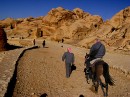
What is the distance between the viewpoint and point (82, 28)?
2302 inches

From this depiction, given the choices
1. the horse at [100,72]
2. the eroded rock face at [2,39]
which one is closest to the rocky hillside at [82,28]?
the eroded rock face at [2,39]

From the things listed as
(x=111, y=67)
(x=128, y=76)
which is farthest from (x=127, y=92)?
(x=111, y=67)

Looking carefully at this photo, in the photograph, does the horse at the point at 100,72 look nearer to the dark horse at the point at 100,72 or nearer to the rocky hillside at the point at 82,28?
the dark horse at the point at 100,72

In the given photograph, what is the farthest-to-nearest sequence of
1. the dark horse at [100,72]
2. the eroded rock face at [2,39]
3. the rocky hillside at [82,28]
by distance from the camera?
the rocky hillside at [82,28]
the eroded rock face at [2,39]
the dark horse at [100,72]

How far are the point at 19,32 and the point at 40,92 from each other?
81.2m

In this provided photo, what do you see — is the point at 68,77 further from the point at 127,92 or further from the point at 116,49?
the point at 116,49

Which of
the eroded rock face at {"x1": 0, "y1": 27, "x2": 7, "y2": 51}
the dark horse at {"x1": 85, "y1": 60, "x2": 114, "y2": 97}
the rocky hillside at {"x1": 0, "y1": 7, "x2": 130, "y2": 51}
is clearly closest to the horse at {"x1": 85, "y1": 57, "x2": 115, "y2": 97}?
the dark horse at {"x1": 85, "y1": 60, "x2": 114, "y2": 97}

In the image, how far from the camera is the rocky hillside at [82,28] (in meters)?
36.8

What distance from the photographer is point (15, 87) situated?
34.9ft

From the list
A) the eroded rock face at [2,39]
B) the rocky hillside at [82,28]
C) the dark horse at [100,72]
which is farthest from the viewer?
the rocky hillside at [82,28]

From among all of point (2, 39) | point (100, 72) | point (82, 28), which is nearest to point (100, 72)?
point (100, 72)

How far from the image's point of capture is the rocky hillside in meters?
36.8

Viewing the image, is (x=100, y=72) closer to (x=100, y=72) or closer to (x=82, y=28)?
(x=100, y=72)

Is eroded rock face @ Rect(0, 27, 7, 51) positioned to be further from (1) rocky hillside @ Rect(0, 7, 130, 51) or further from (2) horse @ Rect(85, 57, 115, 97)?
(2) horse @ Rect(85, 57, 115, 97)
